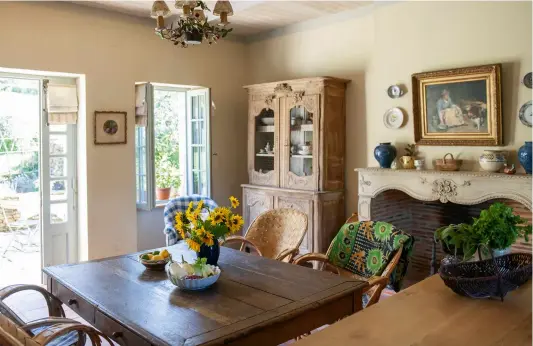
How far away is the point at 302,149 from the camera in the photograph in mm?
5004

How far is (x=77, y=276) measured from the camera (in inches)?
102

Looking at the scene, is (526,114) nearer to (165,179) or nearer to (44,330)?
(44,330)

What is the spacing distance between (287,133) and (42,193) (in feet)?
8.42

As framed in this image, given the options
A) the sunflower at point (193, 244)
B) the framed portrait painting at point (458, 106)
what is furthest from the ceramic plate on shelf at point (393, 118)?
the sunflower at point (193, 244)

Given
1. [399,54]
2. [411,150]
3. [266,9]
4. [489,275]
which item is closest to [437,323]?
[489,275]

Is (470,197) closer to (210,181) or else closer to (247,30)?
(210,181)

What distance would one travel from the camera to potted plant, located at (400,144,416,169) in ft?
14.0

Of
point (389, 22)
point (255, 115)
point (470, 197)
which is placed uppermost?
point (389, 22)

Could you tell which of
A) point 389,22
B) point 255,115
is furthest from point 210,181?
point 389,22

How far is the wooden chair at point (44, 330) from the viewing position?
1.59 meters

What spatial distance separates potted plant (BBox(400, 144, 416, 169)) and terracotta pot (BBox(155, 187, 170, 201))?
2.72 m

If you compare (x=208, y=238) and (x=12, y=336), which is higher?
(x=208, y=238)

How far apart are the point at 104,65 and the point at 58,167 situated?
3.74 ft

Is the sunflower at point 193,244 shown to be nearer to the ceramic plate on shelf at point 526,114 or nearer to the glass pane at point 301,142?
the glass pane at point 301,142
